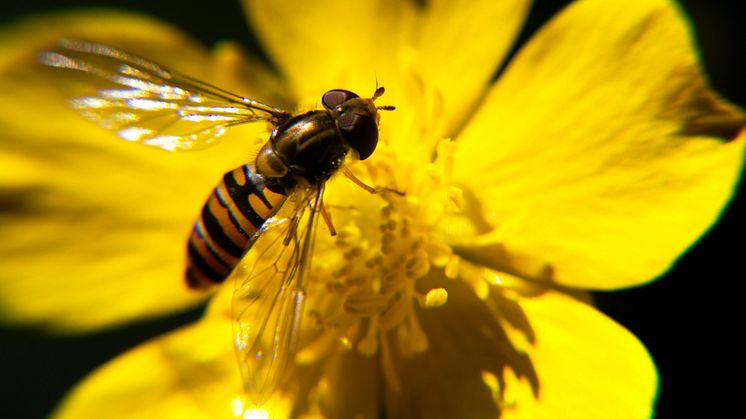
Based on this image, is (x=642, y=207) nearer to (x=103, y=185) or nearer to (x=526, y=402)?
(x=526, y=402)

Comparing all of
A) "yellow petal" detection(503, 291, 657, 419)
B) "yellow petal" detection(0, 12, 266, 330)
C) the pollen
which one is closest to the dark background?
"yellow petal" detection(0, 12, 266, 330)

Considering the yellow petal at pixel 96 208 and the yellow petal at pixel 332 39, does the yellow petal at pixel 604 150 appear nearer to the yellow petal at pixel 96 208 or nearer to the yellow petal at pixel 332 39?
the yellow petal at pixel 332 39

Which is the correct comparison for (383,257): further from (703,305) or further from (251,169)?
(703,305)

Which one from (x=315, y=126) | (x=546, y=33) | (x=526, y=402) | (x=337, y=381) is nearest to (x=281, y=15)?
(x=315, y=126)

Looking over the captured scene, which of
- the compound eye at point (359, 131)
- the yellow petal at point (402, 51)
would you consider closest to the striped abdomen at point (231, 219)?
the compound eye at point (359, 131)

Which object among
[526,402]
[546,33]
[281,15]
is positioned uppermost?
[281,15]

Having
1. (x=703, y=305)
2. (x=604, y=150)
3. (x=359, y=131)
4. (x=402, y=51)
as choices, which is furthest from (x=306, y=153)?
(x=703, y=305)

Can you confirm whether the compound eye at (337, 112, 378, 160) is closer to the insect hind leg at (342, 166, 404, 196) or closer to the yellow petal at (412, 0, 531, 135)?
the insect hind leg at (342, 166, 404, 196)

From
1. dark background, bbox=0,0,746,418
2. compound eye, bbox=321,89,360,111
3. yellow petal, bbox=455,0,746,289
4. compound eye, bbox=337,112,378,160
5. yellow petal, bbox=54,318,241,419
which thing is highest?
A: compound eye, bbox=321,89,360,111
